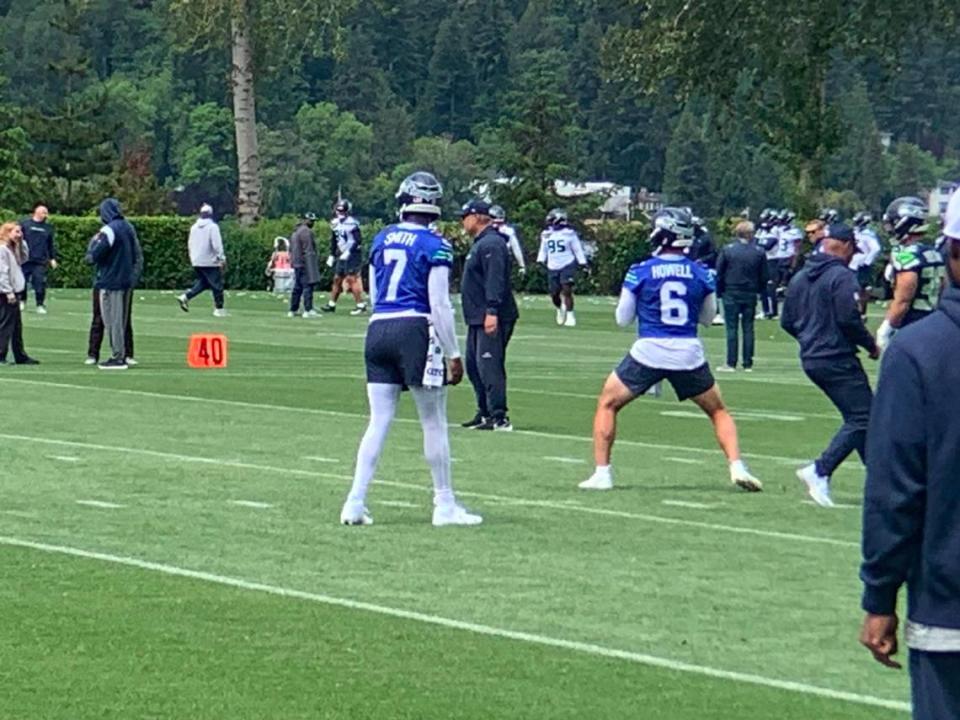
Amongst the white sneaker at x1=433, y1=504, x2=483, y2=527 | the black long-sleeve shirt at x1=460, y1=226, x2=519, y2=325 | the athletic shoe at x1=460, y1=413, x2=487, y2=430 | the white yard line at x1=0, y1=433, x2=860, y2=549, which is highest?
the black long-sleeve shirt at x1=460, y1=226, x2=519, y2=325

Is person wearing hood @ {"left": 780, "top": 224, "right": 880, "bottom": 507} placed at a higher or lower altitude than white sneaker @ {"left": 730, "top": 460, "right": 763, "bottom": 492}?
higher

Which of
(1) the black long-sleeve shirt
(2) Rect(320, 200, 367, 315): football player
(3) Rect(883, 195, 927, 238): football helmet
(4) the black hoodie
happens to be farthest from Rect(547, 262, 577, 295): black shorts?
(4) the black hoodie

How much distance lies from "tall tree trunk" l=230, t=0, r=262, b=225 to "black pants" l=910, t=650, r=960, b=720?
188 ft

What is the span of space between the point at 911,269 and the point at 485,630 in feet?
21.4

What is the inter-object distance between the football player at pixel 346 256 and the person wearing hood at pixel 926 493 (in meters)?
36.6

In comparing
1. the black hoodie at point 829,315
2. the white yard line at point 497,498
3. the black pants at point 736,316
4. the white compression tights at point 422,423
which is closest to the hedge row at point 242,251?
the black pants at point 736,316

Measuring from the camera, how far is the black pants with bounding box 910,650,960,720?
573cm

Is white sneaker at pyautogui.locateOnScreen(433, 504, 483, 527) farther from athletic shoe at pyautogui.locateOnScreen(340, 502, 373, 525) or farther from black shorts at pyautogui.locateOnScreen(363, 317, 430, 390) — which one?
black shorts at pyautogui.locateOnScreen(363, 317, 430, 390)

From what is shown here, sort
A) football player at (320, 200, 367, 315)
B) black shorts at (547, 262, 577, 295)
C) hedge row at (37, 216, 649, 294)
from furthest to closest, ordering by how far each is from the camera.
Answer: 1. hedge row at (37, 216, 649, 294)
2. football player at (320, 200, 367, 315)
3. black shorts at (547, 262, 577, 295)

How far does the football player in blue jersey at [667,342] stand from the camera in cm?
1591

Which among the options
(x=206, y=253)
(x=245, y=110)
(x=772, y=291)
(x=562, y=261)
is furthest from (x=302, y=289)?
(x=245, y=110)

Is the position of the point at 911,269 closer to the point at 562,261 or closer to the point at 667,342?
the point at 667,342

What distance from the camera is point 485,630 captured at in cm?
1061

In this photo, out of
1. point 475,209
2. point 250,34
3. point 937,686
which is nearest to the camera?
point 937,686
